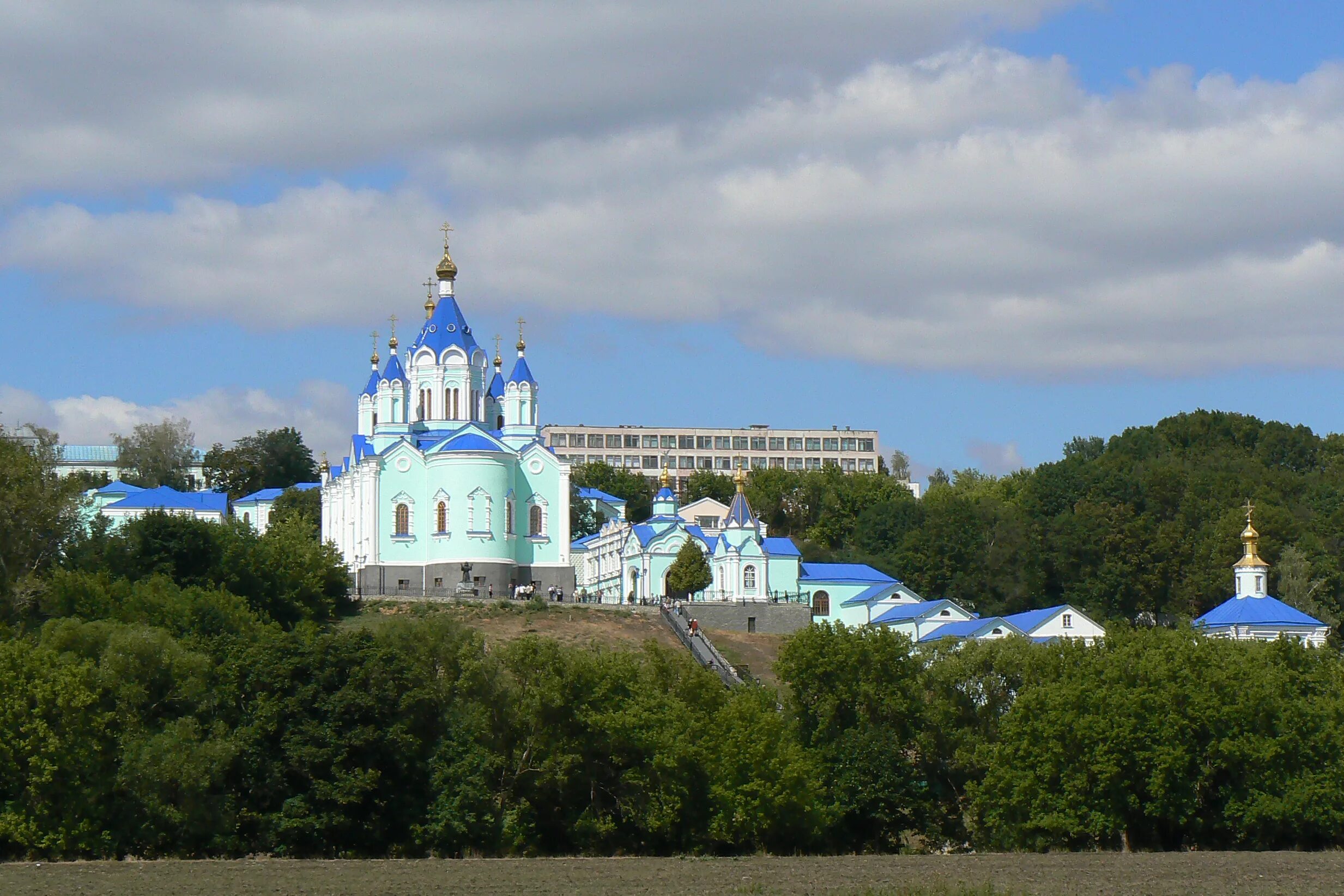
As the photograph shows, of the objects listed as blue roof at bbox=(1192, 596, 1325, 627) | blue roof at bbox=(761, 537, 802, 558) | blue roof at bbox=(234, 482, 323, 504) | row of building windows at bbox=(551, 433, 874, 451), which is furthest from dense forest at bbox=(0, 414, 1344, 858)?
A: row of building windows at bbox=(551, 433, 874, 451)

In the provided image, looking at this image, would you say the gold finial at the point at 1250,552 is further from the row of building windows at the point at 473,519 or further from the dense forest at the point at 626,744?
the row of building windows at the point at 473,519

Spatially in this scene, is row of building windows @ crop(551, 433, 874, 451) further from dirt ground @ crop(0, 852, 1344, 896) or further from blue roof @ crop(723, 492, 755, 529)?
dirt ground @ crop(0, 852, 1344, 896)

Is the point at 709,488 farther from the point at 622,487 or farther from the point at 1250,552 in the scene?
the point at 1250,552

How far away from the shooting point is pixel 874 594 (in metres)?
72.3

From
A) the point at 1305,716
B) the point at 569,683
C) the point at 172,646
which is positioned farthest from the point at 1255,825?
the point at 172,646

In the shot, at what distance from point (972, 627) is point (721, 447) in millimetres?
82536

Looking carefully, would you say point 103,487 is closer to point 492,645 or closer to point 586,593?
point 586,593

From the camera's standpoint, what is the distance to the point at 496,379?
79375 mm

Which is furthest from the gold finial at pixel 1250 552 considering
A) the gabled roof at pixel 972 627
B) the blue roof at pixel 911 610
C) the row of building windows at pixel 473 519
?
the row of building windows at pixel 473 519

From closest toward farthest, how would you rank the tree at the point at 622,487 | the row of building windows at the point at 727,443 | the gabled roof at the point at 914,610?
the gabled roof at the point at 914,610 → the tree at the point at 622,487 → the row of building windows at the point at 727,443

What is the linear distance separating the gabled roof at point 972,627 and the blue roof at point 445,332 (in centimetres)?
2204

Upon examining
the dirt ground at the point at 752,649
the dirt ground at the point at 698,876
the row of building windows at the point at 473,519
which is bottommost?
the dirt ground at the point at 698,876

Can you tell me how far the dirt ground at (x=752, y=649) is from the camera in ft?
197

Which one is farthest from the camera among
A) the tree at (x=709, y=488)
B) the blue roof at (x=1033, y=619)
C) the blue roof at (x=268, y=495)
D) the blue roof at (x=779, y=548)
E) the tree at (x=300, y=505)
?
the tree at (x=709, y=488)
